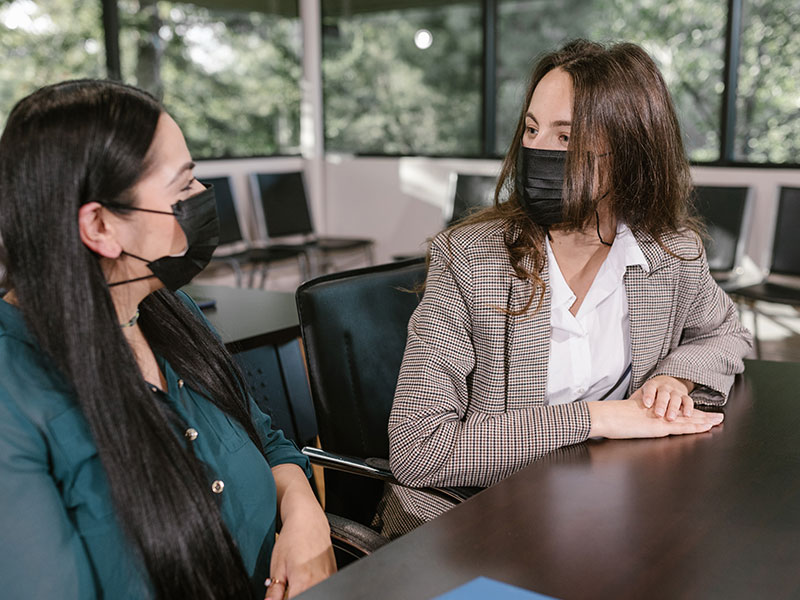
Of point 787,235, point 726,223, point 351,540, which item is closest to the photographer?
point 351,540

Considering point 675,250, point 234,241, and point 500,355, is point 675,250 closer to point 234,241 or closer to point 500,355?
point 500,355

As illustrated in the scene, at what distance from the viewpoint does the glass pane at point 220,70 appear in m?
4.93

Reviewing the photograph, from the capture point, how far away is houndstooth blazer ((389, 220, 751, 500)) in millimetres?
1270

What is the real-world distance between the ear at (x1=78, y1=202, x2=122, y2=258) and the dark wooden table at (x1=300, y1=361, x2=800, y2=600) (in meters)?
0.48

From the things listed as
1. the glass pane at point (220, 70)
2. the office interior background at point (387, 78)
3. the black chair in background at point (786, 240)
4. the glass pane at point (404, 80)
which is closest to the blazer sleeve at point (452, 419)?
the black chair in background at point (786, 240)

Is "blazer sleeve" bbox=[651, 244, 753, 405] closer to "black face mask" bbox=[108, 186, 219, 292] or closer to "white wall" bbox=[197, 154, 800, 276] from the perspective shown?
"black face mask" bbox=[108, 186, 219, 292]

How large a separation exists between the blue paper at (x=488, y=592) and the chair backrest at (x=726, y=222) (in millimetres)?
3529

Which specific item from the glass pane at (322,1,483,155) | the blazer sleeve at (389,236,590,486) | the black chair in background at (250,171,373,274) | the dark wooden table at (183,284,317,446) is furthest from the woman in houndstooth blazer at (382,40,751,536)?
the glass pane at (322,1,483,155)

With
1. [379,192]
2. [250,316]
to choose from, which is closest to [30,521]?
[250,316]

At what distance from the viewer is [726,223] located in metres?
4.12

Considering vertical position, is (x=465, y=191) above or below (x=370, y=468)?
above

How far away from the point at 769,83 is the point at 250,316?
3.30 metres

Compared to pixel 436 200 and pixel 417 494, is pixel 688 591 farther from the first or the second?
pixel 436 200

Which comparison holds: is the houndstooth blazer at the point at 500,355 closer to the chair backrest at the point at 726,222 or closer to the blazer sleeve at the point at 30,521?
the blazer sleeve at the point at 30,521
